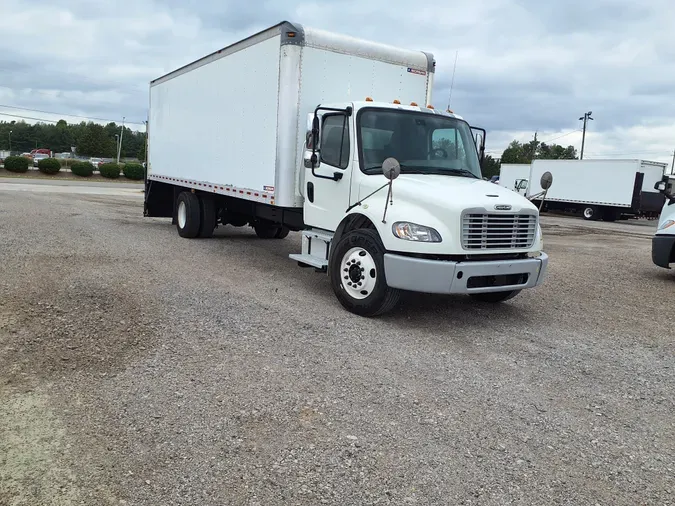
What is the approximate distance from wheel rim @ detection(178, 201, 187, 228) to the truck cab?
4.82m

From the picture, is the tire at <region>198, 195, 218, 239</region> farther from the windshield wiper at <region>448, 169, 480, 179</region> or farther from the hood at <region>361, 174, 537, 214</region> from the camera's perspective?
the windshield wiper at <region>448, 169, 480, 179</region>

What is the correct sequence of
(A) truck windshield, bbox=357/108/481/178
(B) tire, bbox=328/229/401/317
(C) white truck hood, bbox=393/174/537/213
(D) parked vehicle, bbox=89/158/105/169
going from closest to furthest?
(C) white truck hood, bbox=393/174/537/213 → (B) tire, bbox=328/229/401/317 → (A) truck windshield, bbox=357/108/481/178 → (D) parked vehicle, bbox=89/158/105/169

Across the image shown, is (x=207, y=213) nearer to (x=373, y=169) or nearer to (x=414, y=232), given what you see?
(x=373, y=169)

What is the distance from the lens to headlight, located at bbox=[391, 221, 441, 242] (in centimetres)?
569

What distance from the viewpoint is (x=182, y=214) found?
12.0 meters

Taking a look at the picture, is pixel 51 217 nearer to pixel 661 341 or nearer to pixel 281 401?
pixel 281 401

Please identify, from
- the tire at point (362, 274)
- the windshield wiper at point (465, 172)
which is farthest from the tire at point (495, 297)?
the tire at point (362, 274)

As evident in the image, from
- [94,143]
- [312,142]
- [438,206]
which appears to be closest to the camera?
[438,206]

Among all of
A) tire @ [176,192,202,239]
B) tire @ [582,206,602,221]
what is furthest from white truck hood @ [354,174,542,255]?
tire @ [582,206,602,221]

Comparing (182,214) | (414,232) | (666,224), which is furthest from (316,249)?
(666,224)

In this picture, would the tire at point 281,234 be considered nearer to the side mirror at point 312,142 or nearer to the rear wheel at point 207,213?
the rear wheel at point 207,213

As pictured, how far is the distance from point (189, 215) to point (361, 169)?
593 cm

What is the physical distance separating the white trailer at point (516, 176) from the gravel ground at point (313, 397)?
28387 millimetres

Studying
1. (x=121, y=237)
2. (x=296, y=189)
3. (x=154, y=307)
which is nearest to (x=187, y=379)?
(x=154, y=307)
